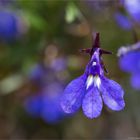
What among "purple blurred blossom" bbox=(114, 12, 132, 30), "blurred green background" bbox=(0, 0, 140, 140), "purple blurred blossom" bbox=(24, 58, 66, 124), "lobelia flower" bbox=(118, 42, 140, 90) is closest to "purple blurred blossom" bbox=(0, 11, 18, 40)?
"blurred green background" bbox=(0, 0, 140, 140)

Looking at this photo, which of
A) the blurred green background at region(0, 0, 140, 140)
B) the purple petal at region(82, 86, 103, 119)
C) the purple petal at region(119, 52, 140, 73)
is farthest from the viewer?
the blurred green background at region(0, 0, 140, 140)

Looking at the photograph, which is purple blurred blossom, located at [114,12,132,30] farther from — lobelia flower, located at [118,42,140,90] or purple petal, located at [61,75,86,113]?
purple petal, located at [61,75,86,113]

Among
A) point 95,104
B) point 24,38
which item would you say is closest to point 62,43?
point 24,38

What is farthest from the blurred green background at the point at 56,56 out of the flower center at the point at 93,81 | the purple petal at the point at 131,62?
the flower center at the point at 93,81

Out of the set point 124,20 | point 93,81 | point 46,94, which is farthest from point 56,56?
point 93,81

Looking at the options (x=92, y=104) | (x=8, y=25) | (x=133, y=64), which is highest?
(x=8, y=25)

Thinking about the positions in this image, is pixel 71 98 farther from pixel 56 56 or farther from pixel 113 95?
pixel 56 56

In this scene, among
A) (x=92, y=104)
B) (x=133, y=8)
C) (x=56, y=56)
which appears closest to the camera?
(x=92, y=104)

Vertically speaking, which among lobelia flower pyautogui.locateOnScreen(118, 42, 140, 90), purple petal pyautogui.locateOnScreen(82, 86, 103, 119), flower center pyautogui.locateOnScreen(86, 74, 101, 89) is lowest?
purple petal pyautogui.locateOnScreen(82, 86, 103, 119)
